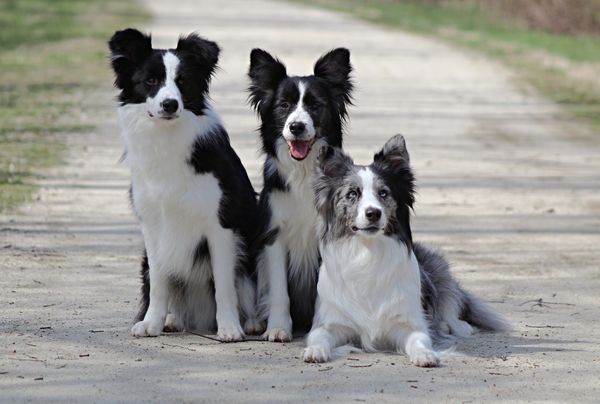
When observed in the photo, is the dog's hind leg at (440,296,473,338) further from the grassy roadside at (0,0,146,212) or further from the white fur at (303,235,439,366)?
the grassy roadside at (0,0,146,212)

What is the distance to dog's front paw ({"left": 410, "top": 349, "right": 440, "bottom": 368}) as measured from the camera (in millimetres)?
7094

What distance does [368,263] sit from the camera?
24.1ft

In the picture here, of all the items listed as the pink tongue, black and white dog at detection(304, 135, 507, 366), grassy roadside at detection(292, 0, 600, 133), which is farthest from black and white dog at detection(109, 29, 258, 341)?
grassy roadside at detection(292, 0, 600, 133)

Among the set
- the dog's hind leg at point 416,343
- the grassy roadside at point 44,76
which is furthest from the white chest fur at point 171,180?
the grassy roadside at point 44,76

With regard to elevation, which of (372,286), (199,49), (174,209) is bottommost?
(372,286)

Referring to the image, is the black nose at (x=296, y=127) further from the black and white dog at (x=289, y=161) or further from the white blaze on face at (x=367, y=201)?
the white blaze on face at (x=367, y=201)

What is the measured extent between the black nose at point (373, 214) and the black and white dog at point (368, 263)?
36 millimetres

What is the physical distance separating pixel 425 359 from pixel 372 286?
0.56 m

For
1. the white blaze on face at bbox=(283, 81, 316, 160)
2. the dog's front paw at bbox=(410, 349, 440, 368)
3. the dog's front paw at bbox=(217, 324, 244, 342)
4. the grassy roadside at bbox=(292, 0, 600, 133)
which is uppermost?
the grassy roadside at bbox=(292, 0, 600, 133)

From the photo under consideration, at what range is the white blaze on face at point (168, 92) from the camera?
24.2ft

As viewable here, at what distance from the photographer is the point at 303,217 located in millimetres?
7684

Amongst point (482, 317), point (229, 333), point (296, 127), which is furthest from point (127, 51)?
point (482, 317)

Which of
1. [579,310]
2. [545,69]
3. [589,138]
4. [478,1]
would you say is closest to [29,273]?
[579,310]

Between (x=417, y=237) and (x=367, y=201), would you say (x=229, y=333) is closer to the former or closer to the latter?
(x=367, y=201)
